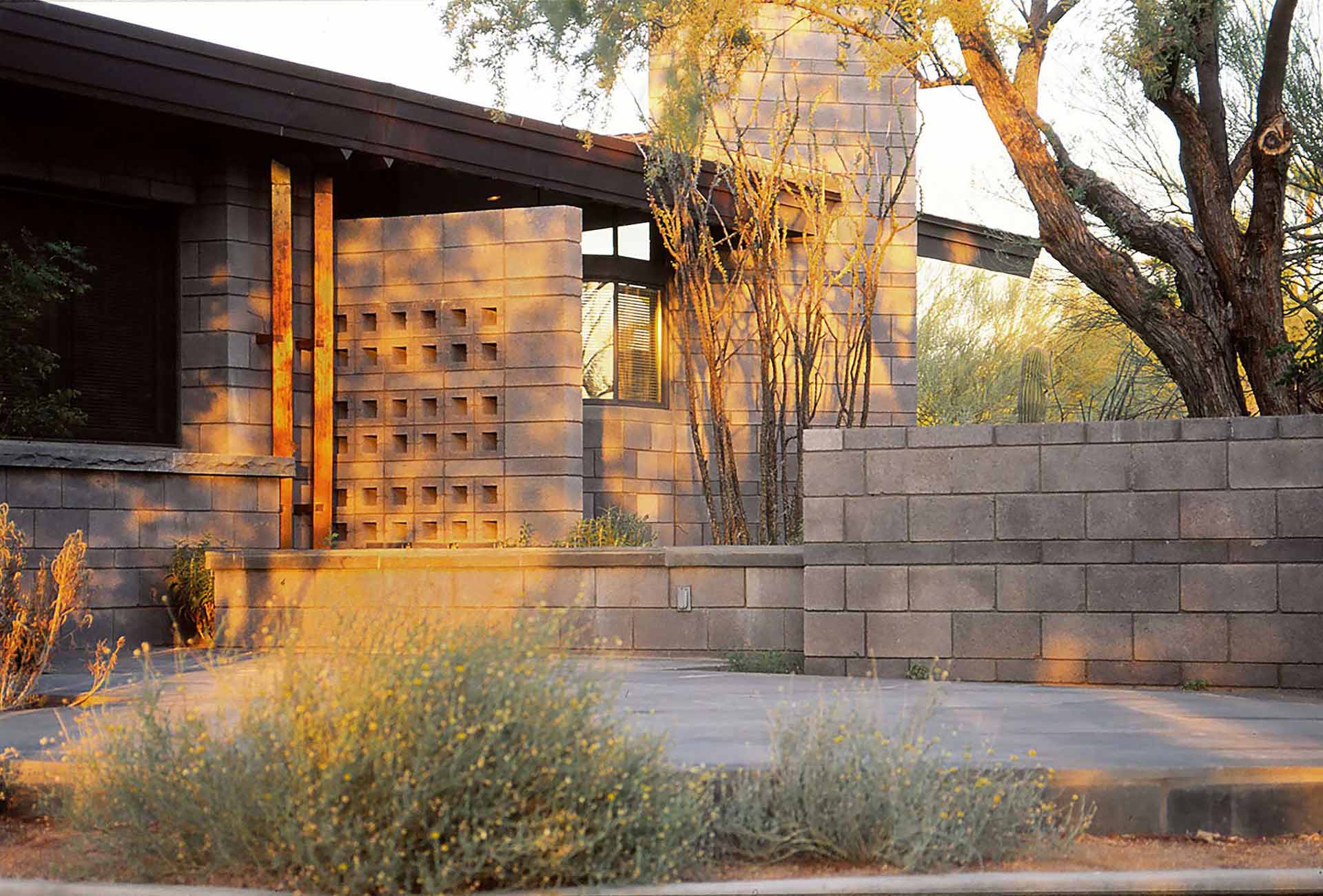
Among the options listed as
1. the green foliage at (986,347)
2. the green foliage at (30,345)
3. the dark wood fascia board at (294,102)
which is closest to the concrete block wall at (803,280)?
the dark wood fascia board at (294,102)

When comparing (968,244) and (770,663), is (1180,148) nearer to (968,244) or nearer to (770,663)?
(770,663)

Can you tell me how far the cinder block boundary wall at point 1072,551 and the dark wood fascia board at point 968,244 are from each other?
10.7 m

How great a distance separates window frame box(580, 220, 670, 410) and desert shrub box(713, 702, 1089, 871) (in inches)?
432

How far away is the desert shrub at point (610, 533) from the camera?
43.0 feet

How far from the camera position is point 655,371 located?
17.4 meters

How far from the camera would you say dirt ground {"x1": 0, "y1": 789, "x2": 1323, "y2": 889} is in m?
5.41

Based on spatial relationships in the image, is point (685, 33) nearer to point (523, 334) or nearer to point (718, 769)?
point (523, 334)

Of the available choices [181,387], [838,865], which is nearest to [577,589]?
[181,387]

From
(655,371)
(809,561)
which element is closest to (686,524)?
(655,371)

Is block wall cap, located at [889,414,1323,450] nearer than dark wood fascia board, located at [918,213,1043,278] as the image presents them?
Yes

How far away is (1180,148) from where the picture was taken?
1222cm

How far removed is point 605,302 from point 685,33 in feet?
13.1

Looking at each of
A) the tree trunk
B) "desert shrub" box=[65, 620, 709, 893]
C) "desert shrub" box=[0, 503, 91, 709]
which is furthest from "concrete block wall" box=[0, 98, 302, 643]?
"desert shrub" box=[65, 620, 709, 893]

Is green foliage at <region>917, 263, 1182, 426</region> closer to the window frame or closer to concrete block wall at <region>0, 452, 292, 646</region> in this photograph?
the window frame
